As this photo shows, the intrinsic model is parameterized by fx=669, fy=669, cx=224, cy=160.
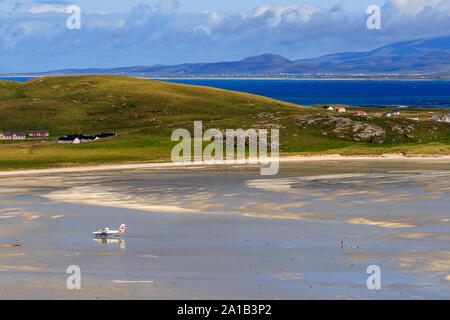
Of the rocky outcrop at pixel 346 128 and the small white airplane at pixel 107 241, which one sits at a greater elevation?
the rocky outcrop at pixel 346 128

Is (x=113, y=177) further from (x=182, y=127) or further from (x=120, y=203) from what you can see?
(x=182, y=127)

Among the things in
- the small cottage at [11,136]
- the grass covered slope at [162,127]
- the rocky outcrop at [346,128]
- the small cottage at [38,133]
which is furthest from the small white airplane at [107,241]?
the small cottage at [38,133]

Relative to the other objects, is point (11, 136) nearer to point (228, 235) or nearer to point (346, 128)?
point (346, 128)

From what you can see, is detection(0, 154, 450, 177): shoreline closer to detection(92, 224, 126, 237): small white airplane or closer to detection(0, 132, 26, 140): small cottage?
detection(92, 224, 126, 237): small white airplane

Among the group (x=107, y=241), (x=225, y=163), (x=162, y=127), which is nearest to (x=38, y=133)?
(x=162, y=127)

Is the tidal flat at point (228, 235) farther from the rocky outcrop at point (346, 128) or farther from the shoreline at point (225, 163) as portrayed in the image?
the rocky outcrop at point (346, 128)

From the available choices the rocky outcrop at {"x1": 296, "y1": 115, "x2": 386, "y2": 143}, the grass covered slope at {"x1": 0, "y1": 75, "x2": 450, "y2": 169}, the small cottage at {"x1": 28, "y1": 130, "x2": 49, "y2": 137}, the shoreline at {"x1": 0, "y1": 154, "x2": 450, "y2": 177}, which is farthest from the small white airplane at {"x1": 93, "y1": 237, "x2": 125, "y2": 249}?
the small cottage at {"x1": 28, "y1": 130, "x2": 49, "y2": 137}
